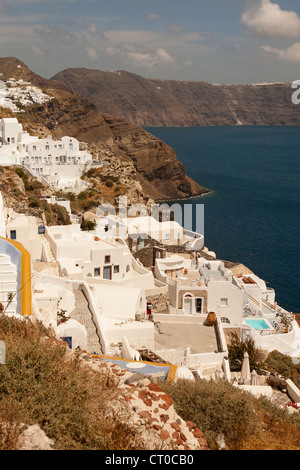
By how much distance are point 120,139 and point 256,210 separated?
1452 inches

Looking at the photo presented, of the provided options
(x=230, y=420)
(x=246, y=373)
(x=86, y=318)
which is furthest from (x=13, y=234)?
(x=230, y=420)

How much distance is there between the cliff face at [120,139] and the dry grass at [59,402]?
3073 inches

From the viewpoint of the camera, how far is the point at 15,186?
3334 cm

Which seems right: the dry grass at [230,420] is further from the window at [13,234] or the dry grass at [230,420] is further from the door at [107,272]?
the door at [107,272]

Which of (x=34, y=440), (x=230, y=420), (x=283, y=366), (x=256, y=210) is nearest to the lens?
(x=34, y=440)

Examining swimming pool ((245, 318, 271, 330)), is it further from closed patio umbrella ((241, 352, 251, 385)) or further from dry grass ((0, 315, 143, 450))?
dry grass ((0, 315, 143, 450))

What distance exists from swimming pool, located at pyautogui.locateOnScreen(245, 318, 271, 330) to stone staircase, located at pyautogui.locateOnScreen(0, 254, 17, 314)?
14.3 metres

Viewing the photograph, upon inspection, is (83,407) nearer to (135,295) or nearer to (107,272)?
(135,295)

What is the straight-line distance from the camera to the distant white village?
11.2m

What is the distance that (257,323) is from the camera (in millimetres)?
22703

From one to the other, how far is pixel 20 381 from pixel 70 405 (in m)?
0.64
